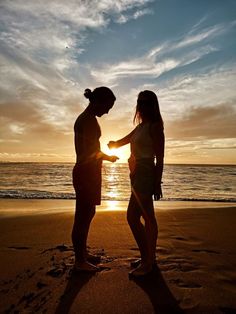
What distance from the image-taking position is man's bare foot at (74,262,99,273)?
3.56 meters

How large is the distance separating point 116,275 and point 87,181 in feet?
3.77

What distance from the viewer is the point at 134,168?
11.9 ft

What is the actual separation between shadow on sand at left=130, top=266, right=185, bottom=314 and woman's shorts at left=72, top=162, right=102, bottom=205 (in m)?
1.06

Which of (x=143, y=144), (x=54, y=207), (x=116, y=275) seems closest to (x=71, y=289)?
(x=116, y=275)

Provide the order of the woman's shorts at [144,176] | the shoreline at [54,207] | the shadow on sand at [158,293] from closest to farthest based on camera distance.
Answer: the shadow on sand at [158,293] → the woman's shorts at [144,176] → the shoreline at [54,207]

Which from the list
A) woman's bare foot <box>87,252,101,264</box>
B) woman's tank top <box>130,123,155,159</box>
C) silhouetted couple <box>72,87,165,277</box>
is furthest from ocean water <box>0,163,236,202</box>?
woman's bare foot <box>87,252,101,264</box>

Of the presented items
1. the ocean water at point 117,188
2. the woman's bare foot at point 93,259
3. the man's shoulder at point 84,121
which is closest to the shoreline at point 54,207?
the ocean water at point 117,188

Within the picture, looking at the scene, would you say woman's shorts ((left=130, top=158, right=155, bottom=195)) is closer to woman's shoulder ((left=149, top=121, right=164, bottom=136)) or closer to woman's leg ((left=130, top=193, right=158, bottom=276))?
woman's leg ((left=130, top=193, right=158, bottom=276))

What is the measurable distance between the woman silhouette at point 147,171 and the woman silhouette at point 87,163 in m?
0.41

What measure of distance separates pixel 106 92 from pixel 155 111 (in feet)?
2.06

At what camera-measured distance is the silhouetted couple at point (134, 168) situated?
3.53m

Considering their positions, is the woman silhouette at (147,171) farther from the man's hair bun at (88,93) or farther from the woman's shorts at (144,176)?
the man's hair bun at (88,93)

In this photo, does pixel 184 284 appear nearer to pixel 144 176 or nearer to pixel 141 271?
pixel 141 271

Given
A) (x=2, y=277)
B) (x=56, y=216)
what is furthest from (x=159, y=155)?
(x=56, y=216)
